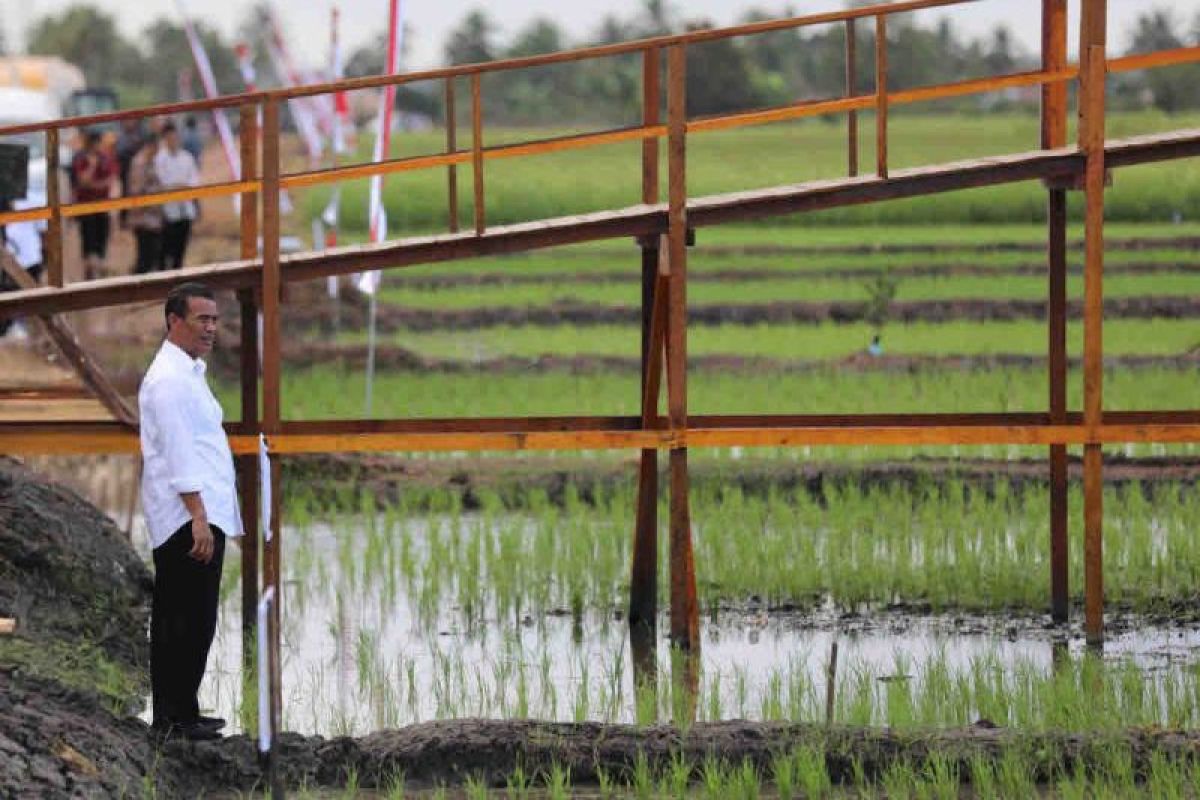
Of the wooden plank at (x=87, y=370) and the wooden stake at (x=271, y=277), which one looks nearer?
the wooden stake at (x=271, y=277)

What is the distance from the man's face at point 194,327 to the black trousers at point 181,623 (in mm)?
650

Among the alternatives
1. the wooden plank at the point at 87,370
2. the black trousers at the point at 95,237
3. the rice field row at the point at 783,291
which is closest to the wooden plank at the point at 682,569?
the wooden plank at the point at 87,370

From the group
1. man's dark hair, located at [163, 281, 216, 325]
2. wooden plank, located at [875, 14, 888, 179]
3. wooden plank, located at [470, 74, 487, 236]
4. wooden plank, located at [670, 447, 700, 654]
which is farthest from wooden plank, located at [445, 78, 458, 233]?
man's dark hair, located at [163, 281, 216, 325]

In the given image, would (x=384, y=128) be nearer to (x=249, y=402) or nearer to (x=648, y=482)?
(x=249, y=402)

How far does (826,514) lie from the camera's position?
16.5m

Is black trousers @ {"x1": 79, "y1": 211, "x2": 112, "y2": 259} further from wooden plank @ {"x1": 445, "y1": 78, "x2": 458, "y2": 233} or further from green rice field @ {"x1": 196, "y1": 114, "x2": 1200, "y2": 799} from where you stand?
wooden plank @ {"x1": 445, "y1": 78, "x2": 458, "y2": 233}

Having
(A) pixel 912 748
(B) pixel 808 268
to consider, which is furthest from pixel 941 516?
(B) pixel 808 268

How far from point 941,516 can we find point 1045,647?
331 centimetres

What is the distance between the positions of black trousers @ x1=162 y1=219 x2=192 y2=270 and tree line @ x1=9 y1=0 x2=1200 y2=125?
142ft

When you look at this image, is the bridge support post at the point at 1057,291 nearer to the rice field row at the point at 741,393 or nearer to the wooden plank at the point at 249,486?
the wooden plank at the point at 249,486

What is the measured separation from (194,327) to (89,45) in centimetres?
8898

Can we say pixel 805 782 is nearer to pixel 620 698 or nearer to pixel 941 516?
pixel 620 698

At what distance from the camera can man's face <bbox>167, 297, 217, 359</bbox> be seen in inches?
408

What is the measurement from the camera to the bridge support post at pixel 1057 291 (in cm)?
1374
